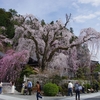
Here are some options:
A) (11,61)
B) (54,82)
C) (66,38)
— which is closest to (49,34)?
(66,38)

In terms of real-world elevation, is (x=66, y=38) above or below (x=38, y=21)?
below

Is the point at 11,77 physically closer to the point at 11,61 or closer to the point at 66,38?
the point at 11,61

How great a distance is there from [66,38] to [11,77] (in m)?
9.42

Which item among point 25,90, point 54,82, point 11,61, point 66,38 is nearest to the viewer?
point 25,90

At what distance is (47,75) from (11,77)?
19.2ft

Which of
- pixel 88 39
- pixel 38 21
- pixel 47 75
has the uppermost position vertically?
pixel 38 21

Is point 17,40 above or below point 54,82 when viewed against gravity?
above

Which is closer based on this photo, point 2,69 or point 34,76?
point 34,76

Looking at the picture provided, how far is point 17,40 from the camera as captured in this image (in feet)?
120

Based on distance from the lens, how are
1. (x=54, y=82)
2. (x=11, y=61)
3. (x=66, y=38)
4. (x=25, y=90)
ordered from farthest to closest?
(x=66, y=38) → (x=11, y=61) → (x=54, y=82) → (x=25, y=90)

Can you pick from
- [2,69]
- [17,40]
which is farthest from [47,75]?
[17,40]

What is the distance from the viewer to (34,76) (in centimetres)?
2861

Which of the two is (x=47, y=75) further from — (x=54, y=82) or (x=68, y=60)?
(x=68, y=60)

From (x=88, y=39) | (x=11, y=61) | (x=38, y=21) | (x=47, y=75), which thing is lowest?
(x=47, y=75)
